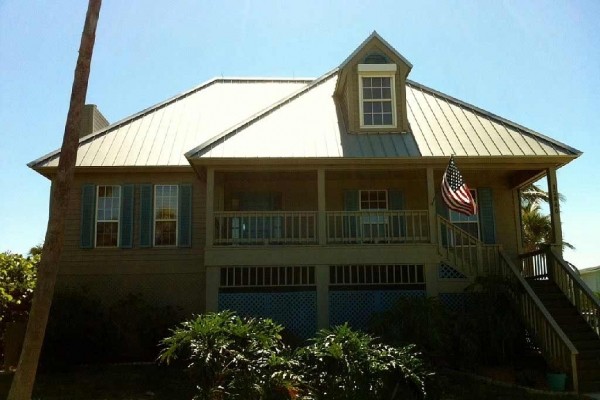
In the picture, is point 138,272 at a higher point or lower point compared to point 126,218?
lower

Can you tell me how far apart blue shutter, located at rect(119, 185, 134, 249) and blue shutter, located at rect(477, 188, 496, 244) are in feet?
32.6

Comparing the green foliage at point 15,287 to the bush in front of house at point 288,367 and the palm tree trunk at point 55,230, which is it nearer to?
the palm tree trunk at point 55,230

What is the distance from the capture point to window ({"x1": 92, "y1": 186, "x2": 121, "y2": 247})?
16828 mm

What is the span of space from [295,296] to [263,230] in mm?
1840

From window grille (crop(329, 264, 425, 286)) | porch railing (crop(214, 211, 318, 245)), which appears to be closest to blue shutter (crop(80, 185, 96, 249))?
porch railing (crop(214, 211, 318, 245))

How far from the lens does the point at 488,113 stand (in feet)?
57.3

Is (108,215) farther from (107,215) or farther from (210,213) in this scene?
(210,213)

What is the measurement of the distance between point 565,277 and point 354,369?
737 cm

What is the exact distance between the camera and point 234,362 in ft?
31.2

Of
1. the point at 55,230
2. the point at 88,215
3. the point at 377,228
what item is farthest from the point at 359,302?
the point at 88,215

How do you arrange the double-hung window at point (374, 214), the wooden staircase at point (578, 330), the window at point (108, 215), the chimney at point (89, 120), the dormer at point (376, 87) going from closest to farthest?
1. the wooden staircase at point (578, 330)
2. the double-hung window at point (374, 214)
3. the dormer at point (376, 87)
4. the window at point (108, 215)
5. the chimney at point (89, 120)

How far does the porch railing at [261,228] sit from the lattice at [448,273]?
324 centimetres

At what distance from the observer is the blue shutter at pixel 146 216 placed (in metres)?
16.8

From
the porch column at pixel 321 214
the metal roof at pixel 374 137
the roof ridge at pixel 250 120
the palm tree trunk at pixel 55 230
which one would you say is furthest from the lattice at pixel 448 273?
the palm tree trunk at pixel 55 230
